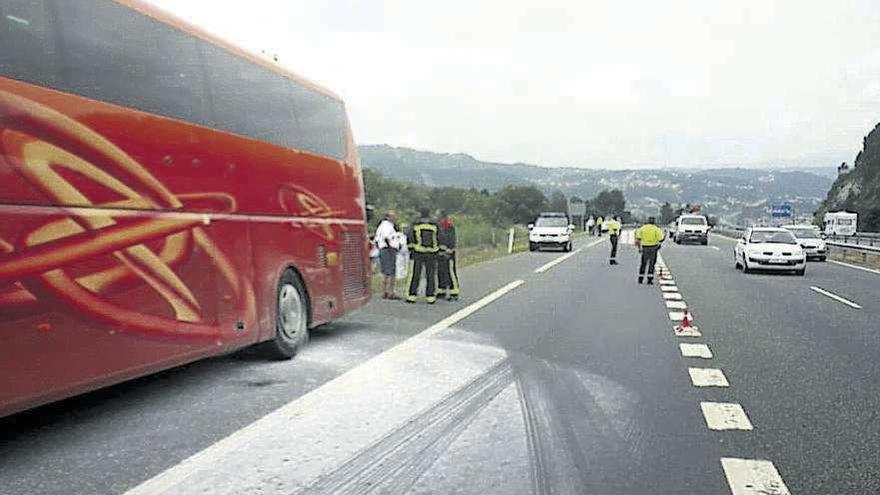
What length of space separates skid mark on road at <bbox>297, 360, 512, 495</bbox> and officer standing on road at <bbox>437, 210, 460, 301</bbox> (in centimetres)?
847

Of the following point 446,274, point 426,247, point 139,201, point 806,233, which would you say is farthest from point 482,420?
point 806,233

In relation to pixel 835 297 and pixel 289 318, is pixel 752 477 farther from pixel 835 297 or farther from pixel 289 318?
pixel 835 297

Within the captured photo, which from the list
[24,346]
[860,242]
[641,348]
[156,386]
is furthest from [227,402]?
[860,242]

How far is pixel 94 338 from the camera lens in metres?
6.12

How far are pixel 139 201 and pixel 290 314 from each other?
3201mm

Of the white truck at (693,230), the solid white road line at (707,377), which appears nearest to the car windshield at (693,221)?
the white truck at (693,230)

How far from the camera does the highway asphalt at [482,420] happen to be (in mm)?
5262

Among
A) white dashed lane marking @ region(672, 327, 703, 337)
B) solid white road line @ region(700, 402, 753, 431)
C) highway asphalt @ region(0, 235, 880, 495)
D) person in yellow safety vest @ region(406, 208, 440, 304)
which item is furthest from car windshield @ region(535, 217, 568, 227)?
solid white road line @ region(700, 402, 753, 431)

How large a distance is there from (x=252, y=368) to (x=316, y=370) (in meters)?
0.71

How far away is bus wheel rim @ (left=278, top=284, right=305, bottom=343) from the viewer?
31.4 ft

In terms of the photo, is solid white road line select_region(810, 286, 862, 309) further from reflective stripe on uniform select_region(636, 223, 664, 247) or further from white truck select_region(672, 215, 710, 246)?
white truck select_region(672, 215, 710, 246)

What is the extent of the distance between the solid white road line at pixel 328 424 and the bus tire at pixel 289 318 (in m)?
0.88

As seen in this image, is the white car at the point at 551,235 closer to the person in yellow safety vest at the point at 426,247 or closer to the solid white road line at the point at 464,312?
the solid white road line at the point at 464,312

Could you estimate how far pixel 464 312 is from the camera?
14.5 m
